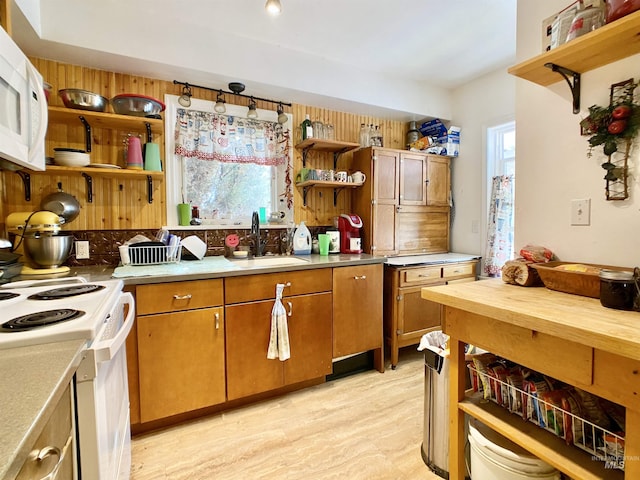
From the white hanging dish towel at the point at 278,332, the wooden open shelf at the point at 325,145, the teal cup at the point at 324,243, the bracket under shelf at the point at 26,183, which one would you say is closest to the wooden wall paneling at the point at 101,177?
the bracket under shelf at the point at 26,183

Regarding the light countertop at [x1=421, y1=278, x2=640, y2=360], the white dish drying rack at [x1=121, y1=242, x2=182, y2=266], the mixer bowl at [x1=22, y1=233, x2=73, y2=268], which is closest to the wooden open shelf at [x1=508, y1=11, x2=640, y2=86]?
the light countertop at [x1=421, y1=278, x2=640, y2=360]

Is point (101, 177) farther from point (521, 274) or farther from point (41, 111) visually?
point (521, 274)

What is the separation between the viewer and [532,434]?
42.6 inches

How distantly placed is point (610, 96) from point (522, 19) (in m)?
0.63

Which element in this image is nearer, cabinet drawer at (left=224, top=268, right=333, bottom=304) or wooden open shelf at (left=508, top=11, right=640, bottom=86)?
wooden open shelf at (left=508, top=11, right=640, bottom=86)

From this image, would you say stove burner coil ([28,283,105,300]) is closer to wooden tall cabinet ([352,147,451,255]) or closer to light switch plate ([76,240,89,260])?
light switch plate ([76,240,89,260])

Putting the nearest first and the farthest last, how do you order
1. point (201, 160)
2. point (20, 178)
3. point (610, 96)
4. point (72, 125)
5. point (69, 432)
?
point (69, 432) < point (610, 96) < point (20, 178) < point (72, 125) < point (201, 160)

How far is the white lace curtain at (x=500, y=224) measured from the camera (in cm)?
286

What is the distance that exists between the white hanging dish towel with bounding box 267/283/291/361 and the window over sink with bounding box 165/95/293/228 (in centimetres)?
91

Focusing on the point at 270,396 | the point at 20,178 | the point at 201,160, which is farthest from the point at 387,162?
the point at 20,178

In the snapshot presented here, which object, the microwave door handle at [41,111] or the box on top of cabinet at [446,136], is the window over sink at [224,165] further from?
the box on top of cabinet at [446,136]

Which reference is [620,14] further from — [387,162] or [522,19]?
[387,162]

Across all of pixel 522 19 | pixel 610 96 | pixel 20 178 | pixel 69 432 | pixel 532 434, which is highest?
pixel 522 19

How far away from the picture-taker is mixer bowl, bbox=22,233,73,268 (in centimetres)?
166
